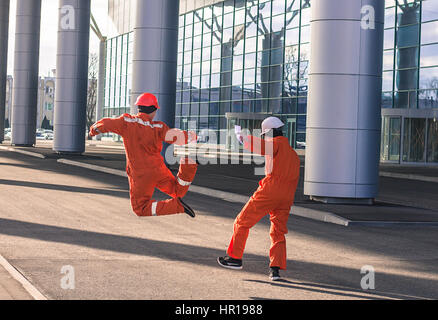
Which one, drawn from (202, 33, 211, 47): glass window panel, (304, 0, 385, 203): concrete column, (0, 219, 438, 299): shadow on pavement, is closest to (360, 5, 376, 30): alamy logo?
(304, 0, 385, 203): concrete column

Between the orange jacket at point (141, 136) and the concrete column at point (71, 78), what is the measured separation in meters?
32.8

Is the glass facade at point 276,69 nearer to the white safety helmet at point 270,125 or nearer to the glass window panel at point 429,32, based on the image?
the glass window panel at point 429,32

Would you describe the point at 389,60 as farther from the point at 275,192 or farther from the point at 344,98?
the point at 275,192

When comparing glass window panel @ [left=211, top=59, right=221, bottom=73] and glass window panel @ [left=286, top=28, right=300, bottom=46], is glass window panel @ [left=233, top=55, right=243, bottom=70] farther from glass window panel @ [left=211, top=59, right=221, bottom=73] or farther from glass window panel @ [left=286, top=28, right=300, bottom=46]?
glass window panel @ [left=286, top=28, right=300, bottom=46]

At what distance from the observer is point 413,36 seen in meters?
42.7

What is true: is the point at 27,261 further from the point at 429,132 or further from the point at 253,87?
the point at 253,87

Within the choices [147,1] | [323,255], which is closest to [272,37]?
[147,1]

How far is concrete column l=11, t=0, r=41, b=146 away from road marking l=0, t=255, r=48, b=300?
154 ft

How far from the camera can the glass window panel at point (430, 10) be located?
135ft

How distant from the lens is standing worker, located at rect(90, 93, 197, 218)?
30.9ft

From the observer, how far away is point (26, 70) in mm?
54219

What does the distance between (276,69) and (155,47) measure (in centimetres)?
2606

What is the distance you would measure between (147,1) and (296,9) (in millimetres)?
24702

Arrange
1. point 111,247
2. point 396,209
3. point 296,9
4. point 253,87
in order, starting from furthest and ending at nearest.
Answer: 1. point 253,87
2. point 296,9
3. point 396,209
4. point 111,247
